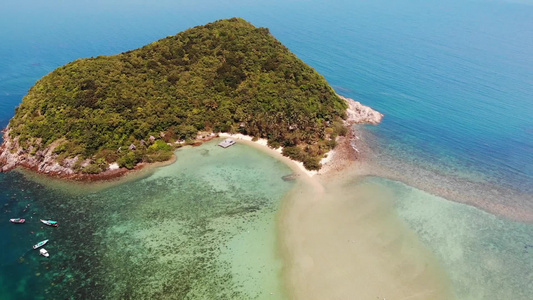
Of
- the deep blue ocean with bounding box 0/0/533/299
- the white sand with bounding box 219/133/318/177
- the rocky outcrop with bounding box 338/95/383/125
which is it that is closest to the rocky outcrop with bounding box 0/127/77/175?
the deep blue ocean with bounding box 0/0/533/299

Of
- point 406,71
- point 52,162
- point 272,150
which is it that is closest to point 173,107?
point 272,150

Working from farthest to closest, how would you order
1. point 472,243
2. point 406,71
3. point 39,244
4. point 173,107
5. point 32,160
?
1. point 406,71
2. point 173,107
3. point 32,160
4. point 472,243
5. point 39,244

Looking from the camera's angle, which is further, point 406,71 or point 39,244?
point 406,71

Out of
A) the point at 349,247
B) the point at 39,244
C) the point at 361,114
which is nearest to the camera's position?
the point at 39,244

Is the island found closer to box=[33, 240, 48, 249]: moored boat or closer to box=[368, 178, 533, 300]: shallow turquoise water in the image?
box=[33, 240, 48, 249]: moored boat

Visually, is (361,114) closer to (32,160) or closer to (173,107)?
(173,107)

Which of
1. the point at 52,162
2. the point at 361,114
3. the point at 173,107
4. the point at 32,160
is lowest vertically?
the point at 32,160

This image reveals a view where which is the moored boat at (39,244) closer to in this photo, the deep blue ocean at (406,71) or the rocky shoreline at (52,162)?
the deep blue ocean at (406,71)
